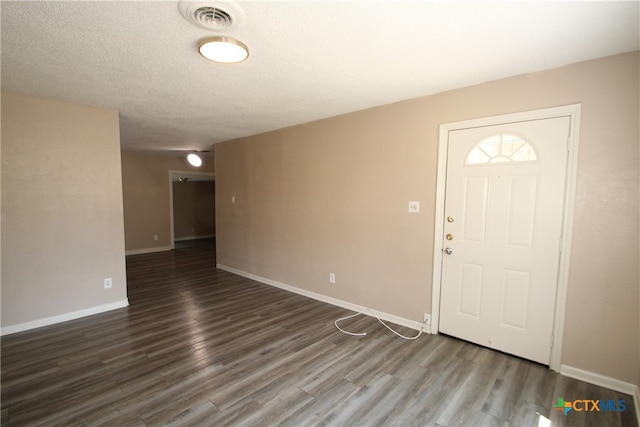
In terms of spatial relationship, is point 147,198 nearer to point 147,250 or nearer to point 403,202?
point 147,250

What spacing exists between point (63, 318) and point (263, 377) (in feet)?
8.85

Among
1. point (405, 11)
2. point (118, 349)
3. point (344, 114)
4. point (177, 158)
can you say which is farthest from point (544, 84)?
point (177, 158)

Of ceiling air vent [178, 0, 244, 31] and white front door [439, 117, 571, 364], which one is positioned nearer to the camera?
ceiling air vent [178, 0, 244, 31]

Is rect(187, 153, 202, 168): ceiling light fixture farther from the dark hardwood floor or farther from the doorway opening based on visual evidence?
the dark hardwood floor

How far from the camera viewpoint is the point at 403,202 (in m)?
3.10

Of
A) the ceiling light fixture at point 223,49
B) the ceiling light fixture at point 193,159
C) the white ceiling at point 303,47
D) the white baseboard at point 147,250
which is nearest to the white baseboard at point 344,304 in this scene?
the white ceiling at point 303,47

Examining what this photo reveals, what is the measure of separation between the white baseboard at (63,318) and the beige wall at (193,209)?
5.63 metres

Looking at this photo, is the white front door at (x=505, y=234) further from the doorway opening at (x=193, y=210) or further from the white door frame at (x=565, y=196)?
the doorway opening at (x=193, y=210)

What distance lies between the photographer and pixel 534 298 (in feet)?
7.88

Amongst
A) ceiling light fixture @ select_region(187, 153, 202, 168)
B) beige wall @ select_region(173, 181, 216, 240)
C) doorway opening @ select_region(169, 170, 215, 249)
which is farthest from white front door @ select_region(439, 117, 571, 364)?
beige wall @ select_region(173, 181, 216, 240)

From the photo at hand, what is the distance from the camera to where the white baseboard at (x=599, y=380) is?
203 cm

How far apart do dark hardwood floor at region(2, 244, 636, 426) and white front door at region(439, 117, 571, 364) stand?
256 millimetres

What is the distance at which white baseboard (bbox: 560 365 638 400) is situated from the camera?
2025 millimetres

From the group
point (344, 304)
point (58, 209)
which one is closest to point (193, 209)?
point (58, 209)
